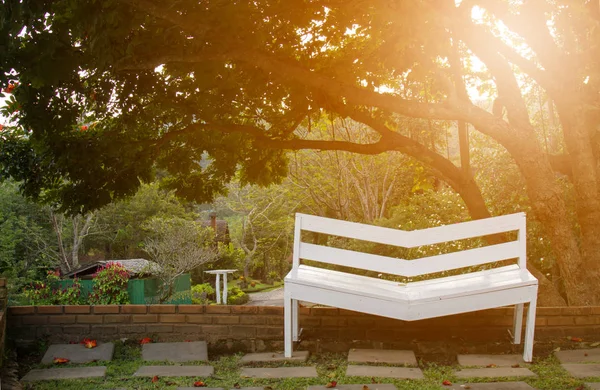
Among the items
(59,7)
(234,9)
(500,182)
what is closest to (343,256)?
(234,9)

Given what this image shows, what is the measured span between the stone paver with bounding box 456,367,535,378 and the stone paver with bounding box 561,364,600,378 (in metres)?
0.27

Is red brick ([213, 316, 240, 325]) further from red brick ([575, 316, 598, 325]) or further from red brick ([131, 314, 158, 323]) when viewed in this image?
red brick ([575, 316, 598, 325])

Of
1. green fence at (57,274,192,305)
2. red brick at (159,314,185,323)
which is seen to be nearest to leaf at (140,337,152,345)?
red brick at (159,314,185,323)

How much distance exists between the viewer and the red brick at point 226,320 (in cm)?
500

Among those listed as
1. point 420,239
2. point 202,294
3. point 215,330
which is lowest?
point 202,294

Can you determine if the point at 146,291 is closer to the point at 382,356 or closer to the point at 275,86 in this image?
the point at 275,86

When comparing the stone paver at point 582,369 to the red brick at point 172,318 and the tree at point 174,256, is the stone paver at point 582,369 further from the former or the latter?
the tree at point 174,256

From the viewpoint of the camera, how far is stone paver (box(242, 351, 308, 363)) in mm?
4539

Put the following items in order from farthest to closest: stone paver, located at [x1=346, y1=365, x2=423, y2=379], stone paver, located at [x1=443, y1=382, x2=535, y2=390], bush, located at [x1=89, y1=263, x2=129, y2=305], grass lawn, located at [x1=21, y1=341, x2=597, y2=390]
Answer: bush, located at [x1=89, y1=263, x2=129, y2=305] → stone paver, located at [x1=346, y1=365, x2=423, y2=379] → grass lawn, located at [x1=21, y1=341, x2=597, y2=390] → stone paver, located at [x1=443, y1=382, x2=535, y2=390]

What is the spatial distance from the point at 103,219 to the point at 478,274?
99.9 ft

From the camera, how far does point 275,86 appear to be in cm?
841

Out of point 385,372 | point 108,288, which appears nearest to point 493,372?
point 385,372

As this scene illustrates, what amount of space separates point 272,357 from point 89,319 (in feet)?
5.05

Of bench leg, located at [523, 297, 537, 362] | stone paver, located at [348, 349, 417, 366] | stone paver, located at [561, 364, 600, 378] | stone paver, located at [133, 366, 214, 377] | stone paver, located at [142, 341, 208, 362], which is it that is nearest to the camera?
stone paver, located at [561, 364, 600, 378]
